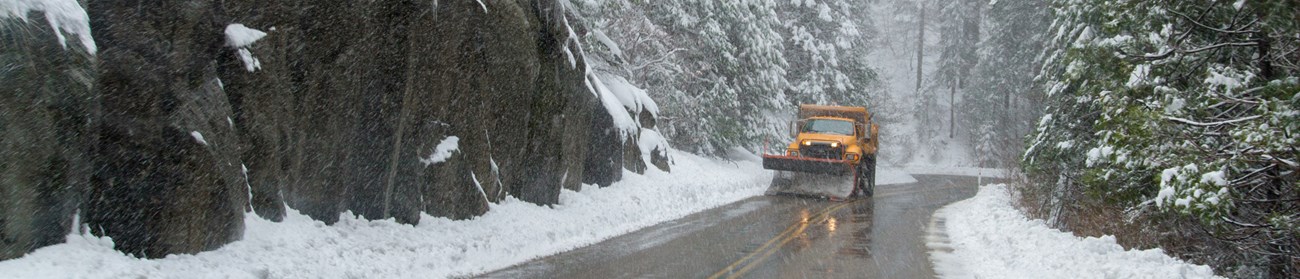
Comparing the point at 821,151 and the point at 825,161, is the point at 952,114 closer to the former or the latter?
the point at 821,151

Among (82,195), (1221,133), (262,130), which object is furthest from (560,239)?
(1221,133)

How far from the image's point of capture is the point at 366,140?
11.6m

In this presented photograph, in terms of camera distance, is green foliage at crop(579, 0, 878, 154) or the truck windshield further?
green foliage at crop(579, 0, 878, 154)

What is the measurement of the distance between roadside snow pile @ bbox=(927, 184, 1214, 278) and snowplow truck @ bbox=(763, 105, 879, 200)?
6329 mm

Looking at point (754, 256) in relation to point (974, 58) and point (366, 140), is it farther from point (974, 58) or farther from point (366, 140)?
point (974, 58)

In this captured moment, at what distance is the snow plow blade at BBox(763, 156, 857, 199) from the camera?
23.1 m

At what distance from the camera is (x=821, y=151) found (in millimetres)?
23703

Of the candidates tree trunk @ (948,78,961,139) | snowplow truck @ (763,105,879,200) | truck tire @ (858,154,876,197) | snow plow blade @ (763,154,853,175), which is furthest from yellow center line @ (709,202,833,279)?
tree trunk @ (948,78,961,139)

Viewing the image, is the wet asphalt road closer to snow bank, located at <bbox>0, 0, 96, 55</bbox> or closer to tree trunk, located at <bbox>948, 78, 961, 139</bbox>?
snow bank, located at <bbox>0, 0, 96, 55</bbox>

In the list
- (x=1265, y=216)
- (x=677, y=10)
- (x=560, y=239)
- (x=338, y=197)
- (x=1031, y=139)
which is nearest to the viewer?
(x=1265, y=216)

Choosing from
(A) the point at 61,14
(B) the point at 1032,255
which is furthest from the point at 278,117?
(B) the point at 1032,255

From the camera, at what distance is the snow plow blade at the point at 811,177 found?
75.7 feet

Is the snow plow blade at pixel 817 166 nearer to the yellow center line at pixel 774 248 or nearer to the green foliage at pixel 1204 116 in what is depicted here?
the yellow center line at pixel 774 248

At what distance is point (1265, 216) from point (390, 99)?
9.67 m
